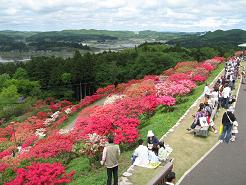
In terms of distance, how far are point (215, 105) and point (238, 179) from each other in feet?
26.6

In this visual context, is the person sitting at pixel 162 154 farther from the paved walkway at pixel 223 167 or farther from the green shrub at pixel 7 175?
the green shrub at pixel 7 175

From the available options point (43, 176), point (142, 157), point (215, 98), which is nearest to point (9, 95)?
point (215, 98)

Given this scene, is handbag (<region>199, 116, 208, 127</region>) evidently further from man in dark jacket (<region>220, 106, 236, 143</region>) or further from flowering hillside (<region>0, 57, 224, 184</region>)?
flowering hillside (<region>0, 57, 224, 184</region>)

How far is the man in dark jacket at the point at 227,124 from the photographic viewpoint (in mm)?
15102

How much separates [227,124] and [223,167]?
2.96 m

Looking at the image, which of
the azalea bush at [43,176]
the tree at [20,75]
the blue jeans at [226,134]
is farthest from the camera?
the tree at [20,75]

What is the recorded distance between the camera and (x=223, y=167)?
1265 centimetres

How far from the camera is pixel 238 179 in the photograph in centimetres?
1168

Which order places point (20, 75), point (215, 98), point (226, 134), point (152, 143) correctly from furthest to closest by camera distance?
1. point (20, 75)
2. point (215, 98)
3. point (226, 134)
4. point (152, 143)

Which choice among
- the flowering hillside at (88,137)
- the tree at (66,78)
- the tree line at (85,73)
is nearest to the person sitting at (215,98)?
the flowering hillside at (88,137)

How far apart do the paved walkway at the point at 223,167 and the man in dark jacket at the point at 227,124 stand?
430 mm

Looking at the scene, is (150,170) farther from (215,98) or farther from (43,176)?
(215,98)

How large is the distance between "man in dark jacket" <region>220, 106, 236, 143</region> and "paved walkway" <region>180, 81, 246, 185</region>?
43 centimetres

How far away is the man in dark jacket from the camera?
49.5ft
